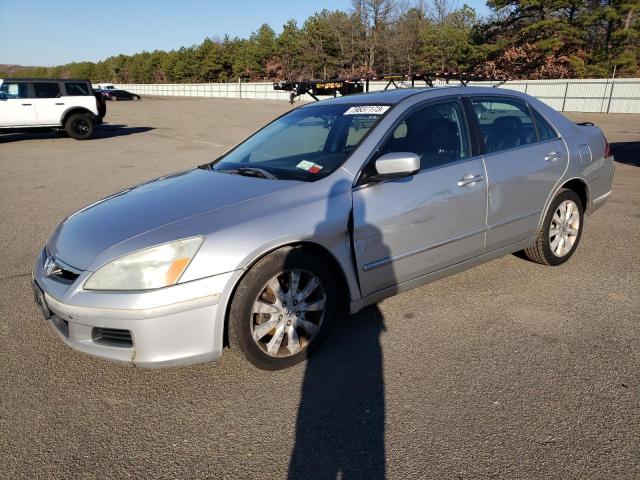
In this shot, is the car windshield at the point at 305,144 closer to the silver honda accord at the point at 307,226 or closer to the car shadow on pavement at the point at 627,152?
the silver honda accord at the point at 307,226

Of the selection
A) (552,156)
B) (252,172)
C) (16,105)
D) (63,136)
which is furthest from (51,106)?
(552,156)

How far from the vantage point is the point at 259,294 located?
2.75 metres

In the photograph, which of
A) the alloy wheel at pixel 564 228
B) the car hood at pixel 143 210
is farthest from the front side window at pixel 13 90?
the alloy wheel at pixel 564 228

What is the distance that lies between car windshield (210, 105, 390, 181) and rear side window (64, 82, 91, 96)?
14.6 meters

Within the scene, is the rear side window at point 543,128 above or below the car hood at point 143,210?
above

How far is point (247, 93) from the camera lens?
59656 millimetres

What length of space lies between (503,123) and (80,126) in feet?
52.9

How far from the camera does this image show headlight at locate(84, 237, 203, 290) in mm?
2539

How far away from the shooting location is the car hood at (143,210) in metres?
2.78

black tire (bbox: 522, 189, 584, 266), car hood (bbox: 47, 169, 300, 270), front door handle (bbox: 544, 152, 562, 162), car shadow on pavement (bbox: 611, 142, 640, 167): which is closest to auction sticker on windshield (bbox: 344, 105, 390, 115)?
car hood (bbox: 47, 169, 300, 270)

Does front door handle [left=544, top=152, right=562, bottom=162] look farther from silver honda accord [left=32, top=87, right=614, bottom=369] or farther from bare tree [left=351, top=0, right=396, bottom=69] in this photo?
bare tree [left=351, top=0, right=396, bottom=69]

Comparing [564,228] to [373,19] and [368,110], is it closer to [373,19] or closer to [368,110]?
[368,110]

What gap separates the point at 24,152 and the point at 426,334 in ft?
46.9

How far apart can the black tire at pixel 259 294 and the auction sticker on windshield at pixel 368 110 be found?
3.94ft
